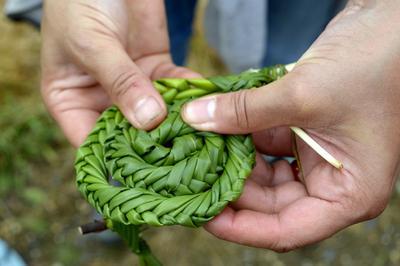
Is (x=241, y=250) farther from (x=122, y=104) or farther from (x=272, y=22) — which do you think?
(x=122, y=104)

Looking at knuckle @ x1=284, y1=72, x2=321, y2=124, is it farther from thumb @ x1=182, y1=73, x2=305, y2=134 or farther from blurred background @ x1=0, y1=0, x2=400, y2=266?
blurred background @ x1=0, y1=0, x2=400, y2=266

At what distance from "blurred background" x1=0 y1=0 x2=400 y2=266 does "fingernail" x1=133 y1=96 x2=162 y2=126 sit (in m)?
0.95

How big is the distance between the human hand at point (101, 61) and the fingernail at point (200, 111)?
5 centimetres

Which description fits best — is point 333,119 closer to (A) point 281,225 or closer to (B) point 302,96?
(B) point 302,96

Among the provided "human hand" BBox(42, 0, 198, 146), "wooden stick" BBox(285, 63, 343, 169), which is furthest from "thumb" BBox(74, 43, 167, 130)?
"wooden stick" BBox(285, 63, 343, 169)

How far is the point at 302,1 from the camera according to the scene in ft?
5.34

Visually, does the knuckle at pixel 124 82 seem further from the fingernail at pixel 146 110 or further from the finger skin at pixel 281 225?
the finger skin at pixel 281 225

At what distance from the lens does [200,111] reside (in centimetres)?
101

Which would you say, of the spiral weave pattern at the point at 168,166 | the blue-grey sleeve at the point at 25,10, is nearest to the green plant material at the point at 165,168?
the spiral weave pattern at the point at 168,166

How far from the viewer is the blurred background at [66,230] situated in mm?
1865

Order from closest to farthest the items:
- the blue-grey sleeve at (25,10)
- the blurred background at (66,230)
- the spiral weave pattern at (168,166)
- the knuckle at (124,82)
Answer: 1. the spiral weave pattern at (168,166)
2. the knuckle at (124,82)
3. the blue-grey sleeve at (25,10)
4. the blurred background at (66,230)

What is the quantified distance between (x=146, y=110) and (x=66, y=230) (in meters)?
1.06

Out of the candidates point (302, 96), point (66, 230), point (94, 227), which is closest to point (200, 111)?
point (302, 96)

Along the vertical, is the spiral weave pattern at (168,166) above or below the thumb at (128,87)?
below
